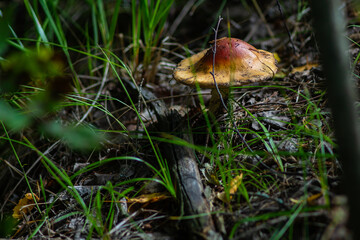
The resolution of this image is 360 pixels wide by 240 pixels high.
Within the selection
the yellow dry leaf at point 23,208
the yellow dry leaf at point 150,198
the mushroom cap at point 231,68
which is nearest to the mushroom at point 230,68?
the mushroom cap at point 231,68

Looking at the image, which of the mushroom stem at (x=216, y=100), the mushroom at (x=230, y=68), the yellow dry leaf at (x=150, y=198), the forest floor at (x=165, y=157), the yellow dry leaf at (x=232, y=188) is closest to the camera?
the forest floor at (x=165, y=157)

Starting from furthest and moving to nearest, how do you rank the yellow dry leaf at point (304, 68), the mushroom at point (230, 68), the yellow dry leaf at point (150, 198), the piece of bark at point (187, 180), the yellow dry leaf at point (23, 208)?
1. the yellow dry leaf at point (304, 68)
2. the yellow dry leaf at point (23, 208)
3. the mushroom at point (230, 68)
4. the yellow dry leaf at point (150, 198)
5. the piece of bark at point (187, 180)

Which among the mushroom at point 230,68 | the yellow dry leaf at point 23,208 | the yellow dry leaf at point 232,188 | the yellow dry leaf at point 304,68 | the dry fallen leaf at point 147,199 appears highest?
the mushroom at point 230,68

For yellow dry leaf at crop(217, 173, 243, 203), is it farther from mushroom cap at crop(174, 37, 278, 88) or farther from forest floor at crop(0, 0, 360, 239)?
mushroom cap at crop(174, 37, 278, 88)

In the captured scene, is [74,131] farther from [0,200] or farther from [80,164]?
[0,200]

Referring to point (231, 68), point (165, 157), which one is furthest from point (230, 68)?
point (165, 157)

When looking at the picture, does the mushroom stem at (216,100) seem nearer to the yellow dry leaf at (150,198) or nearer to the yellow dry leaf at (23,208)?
the yellow dry leaf at (150,198)

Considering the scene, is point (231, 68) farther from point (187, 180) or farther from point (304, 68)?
point (304, 68)

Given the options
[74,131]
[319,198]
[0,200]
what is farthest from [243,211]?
[0,200]
